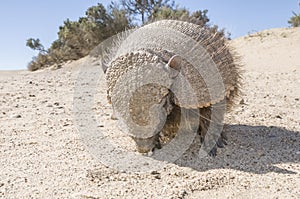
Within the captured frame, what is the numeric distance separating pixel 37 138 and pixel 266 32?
58.7 feet

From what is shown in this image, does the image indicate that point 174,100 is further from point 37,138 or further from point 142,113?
point 37,138

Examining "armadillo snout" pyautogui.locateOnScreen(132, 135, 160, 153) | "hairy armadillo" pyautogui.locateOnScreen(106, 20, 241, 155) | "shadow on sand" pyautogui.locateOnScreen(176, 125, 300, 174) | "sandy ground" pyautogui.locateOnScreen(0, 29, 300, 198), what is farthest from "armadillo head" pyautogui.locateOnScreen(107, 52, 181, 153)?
"shadow on sand" pyautogui.locateOnScreen(176, 125, 300, 174)

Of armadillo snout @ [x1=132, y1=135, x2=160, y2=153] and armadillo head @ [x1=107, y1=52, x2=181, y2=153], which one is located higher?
armadillo head @ [x1=107, y1=52, x2=181, y2=153]

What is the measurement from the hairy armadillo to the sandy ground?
1.21 feet

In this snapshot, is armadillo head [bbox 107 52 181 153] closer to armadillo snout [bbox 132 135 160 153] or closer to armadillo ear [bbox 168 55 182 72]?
armadillo ear [bbox 168 55 182 72]

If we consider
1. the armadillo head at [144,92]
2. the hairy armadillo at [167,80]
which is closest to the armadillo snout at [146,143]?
the hairy armadillo at [167,80]

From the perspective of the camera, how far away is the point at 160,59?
10.7 feet

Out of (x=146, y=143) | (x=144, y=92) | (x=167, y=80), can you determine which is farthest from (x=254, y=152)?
(x=144, y=92)

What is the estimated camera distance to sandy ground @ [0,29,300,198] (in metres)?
2.87

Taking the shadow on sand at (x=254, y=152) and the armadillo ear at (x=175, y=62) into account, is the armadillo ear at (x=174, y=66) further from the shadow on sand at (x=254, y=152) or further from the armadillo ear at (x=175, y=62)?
the shadow on sand at (x=254, y=152)

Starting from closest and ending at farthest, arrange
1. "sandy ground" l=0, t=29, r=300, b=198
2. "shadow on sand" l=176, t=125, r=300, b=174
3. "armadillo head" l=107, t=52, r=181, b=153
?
"sandy ground" l=0, t=29, r=300, b=198 → "armadillo head" l=107, t=52, r=181, b=153 → "shadow on sand" l=176, t=125, r=300, b=174

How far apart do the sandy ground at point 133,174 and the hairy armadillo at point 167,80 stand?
370mm

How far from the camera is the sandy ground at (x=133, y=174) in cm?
287

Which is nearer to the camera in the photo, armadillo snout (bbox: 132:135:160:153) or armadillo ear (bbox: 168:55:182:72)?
armadillo ear (bbox: 168:55:182:72)
